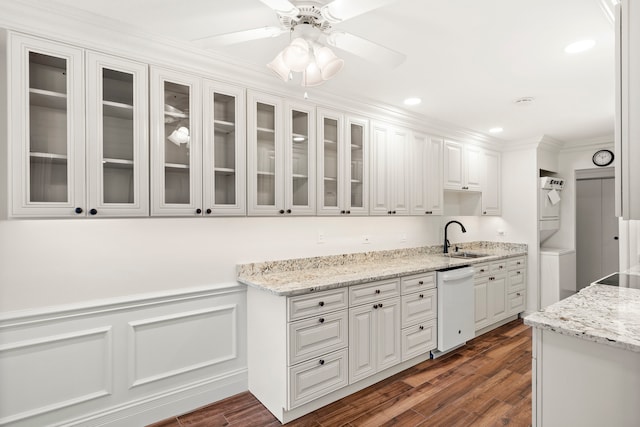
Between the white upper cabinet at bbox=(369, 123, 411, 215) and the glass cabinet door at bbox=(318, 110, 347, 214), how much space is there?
0.43m

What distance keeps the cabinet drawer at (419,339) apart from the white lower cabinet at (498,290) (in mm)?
866

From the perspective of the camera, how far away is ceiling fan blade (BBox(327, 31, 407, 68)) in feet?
5.34

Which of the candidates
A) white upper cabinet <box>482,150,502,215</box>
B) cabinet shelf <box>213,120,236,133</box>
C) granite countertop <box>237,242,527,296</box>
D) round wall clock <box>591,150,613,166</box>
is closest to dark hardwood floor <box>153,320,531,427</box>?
granite countertop <box>237,242,527,296</box>

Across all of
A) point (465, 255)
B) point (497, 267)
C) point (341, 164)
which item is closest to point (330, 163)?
point (341, 164)

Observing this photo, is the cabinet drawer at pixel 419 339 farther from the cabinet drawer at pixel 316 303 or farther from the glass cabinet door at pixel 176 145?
the glass cabinet door at pixel 176 145

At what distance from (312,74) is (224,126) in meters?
0.86

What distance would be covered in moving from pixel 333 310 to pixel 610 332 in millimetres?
1557

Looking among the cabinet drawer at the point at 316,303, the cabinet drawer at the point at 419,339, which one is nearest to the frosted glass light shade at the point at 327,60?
the cabinet drawer at the point at 316,303

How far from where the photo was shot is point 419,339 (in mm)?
3084

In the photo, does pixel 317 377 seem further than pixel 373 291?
No

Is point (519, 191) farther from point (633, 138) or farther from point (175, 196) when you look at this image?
point (175, 196)

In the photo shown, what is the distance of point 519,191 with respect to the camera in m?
4.75

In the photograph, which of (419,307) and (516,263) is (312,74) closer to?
(419,307)

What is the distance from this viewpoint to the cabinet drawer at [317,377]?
2.24 meters
